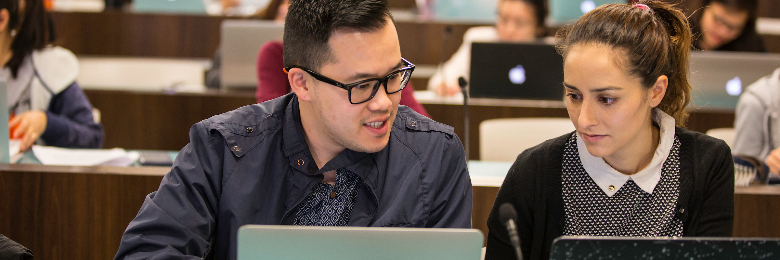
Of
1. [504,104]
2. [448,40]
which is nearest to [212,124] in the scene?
[504,104]

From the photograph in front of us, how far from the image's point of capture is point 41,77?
7.80ft

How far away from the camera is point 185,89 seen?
309cm

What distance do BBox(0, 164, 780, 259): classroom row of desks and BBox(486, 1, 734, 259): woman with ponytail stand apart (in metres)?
0.43

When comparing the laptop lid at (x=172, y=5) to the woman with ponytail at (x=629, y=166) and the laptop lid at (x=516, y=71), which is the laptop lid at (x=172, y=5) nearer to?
the laptop lid at (x=516, y=71)

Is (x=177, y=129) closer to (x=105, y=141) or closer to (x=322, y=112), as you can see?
(x=105, y=141)

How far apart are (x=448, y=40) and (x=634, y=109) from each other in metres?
2.77

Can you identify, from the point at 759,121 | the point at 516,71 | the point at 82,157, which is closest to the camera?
the point at 82,157

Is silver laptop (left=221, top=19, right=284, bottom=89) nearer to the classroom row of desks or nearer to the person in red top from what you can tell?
the person in red top

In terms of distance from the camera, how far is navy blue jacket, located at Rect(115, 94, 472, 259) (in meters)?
1.25

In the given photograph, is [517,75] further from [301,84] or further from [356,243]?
[356,243]

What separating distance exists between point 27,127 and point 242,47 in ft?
3.45

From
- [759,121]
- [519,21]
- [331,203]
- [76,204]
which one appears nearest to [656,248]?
[331,203]

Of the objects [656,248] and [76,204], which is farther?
[76,204]

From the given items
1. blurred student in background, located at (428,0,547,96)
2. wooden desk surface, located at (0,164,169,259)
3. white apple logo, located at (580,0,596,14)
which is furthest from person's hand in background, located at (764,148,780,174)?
white apple logo, located at (580,0,596,14)
